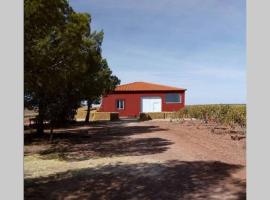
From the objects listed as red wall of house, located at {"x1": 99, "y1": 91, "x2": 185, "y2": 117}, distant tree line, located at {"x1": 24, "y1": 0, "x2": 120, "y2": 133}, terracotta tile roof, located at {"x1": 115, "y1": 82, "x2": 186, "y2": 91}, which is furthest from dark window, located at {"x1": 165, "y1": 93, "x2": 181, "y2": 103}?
distant tree line, located at {"x1": 24, "y1": 0, "x2": 120, "y2": 133}

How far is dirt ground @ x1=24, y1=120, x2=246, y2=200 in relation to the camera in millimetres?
9148

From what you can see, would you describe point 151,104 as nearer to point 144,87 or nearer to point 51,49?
point 144,87

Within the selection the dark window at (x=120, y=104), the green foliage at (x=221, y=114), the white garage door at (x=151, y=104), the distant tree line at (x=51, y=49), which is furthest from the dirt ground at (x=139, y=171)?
the dark window at (x=120, y=104)

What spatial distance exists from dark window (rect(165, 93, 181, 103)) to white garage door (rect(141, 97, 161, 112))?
1097 millimetres

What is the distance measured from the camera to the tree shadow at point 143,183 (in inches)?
351

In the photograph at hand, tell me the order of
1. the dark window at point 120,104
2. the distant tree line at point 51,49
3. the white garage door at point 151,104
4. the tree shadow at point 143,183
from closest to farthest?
the tree shadow at point 143,183 < the distant tree line at point 51,49 < the white garage door at point 151,104 < the dark window at point 120,104

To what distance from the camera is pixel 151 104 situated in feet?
163

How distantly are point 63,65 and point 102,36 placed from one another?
61.0 feet

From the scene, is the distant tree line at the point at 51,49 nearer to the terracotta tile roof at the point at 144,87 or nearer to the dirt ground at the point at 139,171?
the dirt ground at the point at 139,171

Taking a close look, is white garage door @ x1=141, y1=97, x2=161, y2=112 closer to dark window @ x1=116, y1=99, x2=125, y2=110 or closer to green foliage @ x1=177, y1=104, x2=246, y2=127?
dark window @ x1=116, y1=99, x2=125, y2=110

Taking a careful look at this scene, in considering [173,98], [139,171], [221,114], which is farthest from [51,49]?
[173,98]

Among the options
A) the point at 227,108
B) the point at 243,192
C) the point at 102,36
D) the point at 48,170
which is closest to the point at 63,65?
the point at 48,170

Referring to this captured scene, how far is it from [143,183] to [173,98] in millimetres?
40282

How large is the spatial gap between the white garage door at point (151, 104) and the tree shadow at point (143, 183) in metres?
36.6
